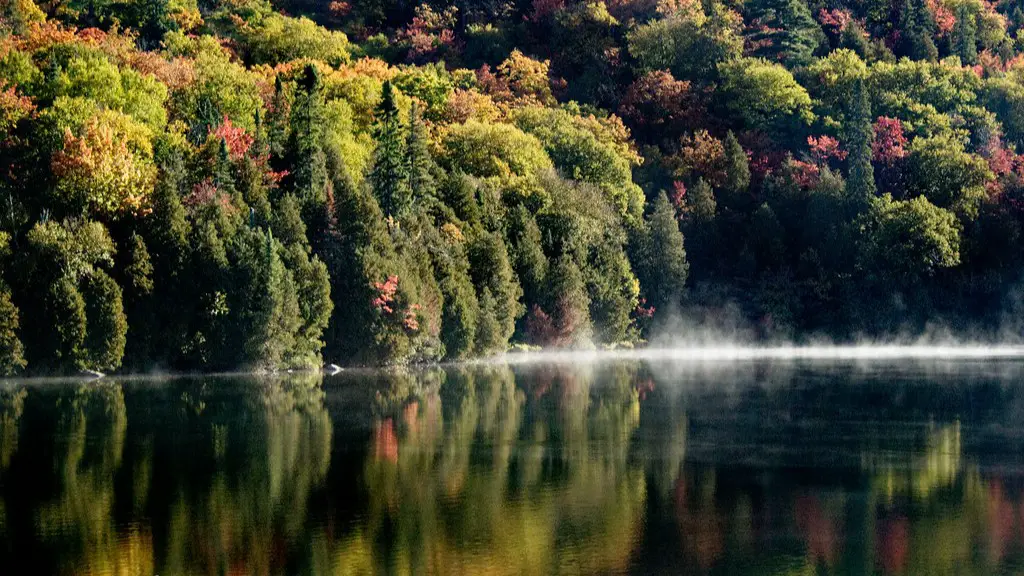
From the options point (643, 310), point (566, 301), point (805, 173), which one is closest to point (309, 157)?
point (566, 301)

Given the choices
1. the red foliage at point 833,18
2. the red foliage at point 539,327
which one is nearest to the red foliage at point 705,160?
the red foliage at point 833,18

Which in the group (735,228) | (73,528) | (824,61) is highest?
(824,61)

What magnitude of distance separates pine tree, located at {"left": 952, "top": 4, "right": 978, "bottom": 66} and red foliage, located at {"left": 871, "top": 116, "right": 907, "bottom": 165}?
24301mm

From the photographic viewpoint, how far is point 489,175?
12838 centimetres

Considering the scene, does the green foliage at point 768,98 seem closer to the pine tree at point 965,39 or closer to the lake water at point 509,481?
the pine tree at point 965,39

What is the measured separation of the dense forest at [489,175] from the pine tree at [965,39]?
60 cm

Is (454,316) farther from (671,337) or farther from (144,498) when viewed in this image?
(144,498)

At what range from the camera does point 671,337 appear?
442ft

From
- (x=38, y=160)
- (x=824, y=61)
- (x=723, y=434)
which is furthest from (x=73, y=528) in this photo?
(x=824, y=61)

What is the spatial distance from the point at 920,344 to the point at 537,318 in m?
36.8

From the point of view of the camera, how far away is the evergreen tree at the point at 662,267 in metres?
134

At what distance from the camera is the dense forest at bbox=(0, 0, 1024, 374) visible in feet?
294

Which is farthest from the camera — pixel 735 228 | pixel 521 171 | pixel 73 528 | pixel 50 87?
pixel 735 228

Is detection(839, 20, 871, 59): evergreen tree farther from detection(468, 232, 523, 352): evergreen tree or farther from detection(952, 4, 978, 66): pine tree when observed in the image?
detection(468, 232, 523, 352): evergreen tree
